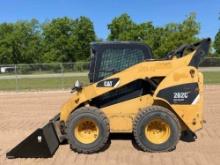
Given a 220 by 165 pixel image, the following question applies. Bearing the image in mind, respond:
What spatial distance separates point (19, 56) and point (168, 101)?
58.3m

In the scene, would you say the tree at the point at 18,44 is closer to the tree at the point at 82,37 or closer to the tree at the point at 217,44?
the tree at the point at 82,37

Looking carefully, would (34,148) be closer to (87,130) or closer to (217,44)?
(87,130)

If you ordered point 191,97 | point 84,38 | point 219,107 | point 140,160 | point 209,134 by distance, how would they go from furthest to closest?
point 84,38, point 219,107, point 209,134, point 191,97, point 140,160

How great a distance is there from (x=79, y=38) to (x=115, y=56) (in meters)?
52.7

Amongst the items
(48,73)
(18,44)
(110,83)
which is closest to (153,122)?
(110,83)

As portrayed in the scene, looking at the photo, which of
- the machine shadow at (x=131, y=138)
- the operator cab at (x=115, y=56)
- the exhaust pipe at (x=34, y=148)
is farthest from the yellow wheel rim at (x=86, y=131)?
the operator cab at (x=115, y=56)

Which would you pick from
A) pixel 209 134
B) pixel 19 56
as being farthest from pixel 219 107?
pixel 19 56

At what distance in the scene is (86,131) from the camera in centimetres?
852

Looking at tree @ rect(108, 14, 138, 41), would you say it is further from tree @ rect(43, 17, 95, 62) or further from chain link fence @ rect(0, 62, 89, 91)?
chain link fence @ rect(0, 62, 89, 91)

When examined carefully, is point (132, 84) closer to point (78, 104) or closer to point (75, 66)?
point (78, 104)

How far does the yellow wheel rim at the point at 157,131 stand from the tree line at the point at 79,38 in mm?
48227

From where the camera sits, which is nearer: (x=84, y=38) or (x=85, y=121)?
(x=85, y=121)

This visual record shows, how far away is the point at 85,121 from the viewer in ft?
27.7

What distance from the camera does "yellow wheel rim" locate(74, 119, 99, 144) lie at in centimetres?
841
